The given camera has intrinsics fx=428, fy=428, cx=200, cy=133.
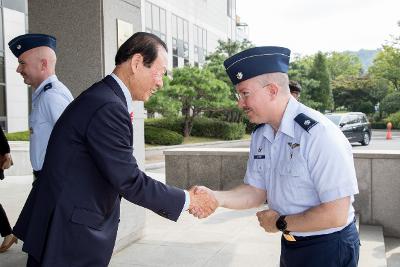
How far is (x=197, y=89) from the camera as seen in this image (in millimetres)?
26828

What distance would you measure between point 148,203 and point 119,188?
213 mm

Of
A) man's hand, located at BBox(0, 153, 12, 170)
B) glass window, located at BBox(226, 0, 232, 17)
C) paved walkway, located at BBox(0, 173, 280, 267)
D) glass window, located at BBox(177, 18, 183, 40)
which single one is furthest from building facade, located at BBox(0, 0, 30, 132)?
glass window, located at BBox(226, 0, 232, 17)

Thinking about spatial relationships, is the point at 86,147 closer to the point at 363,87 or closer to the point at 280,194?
the point at 280,194

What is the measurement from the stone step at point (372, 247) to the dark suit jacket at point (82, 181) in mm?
3594

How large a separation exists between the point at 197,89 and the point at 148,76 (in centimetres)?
2447

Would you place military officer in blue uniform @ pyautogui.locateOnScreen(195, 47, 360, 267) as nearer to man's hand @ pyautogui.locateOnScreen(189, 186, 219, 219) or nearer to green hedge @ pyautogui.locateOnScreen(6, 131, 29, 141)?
man's hand @ pyautogui.locateOnScreen(189, 186, 219, 219)

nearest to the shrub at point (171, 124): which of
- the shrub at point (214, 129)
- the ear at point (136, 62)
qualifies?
the shrub at point (214, 129)

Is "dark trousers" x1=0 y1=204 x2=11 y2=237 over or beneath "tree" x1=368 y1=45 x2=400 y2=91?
beneath

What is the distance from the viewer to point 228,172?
827cm

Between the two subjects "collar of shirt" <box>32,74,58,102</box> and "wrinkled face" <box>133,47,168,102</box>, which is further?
"collar of shirt" <box>32,74,58,102</box>

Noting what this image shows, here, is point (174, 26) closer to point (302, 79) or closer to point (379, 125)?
point (302, 79)

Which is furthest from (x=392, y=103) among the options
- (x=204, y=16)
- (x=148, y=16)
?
(x=148, y=16)

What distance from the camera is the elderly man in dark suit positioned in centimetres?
216

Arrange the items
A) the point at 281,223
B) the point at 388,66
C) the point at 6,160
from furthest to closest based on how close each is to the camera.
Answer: the point at 388,66 → the point at 6,160 → the point at 281,223
